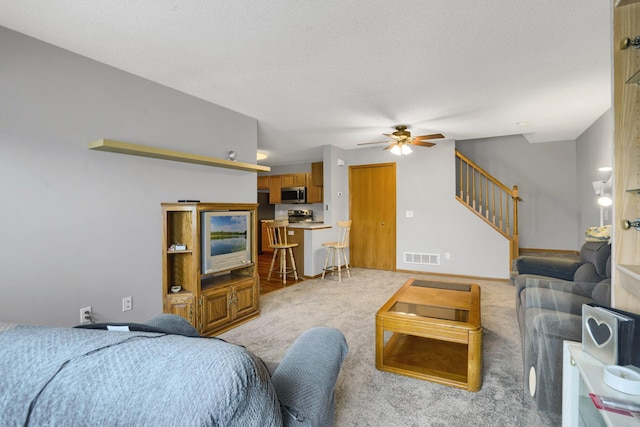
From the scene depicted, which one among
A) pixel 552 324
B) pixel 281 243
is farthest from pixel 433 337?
pixel 281 243

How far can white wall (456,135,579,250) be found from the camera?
213 inches

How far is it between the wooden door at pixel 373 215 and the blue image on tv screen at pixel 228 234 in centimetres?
324

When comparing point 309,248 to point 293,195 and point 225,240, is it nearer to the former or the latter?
point 225,240

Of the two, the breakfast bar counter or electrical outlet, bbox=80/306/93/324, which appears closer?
electrical outlet, bbox=80/306/93/324

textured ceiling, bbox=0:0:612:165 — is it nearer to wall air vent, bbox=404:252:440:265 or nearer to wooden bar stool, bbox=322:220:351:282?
wooden bar stool, bbox=322:220:351:282

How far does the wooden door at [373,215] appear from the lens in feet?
19.6

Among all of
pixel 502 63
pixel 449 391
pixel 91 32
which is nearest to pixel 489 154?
pixel 502 63

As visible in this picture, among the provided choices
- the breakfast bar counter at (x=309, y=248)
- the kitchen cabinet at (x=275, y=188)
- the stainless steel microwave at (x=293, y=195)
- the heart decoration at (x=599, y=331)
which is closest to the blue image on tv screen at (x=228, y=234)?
the breakfast bar counter at (x=309, y=248)

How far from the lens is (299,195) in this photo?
750 cm

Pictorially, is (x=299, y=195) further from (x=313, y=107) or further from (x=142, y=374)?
(x=142, y=374)

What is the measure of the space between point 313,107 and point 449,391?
9.85 ft

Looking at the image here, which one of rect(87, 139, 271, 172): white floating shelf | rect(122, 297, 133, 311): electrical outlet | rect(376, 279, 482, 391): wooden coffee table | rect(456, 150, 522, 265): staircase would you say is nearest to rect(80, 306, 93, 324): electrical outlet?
rect(122, 297, 133, 311): electrical outlet

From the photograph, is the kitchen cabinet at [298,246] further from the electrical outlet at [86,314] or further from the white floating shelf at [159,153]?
the electrical outlet at [86,314]

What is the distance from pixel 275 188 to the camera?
26.3 ft
